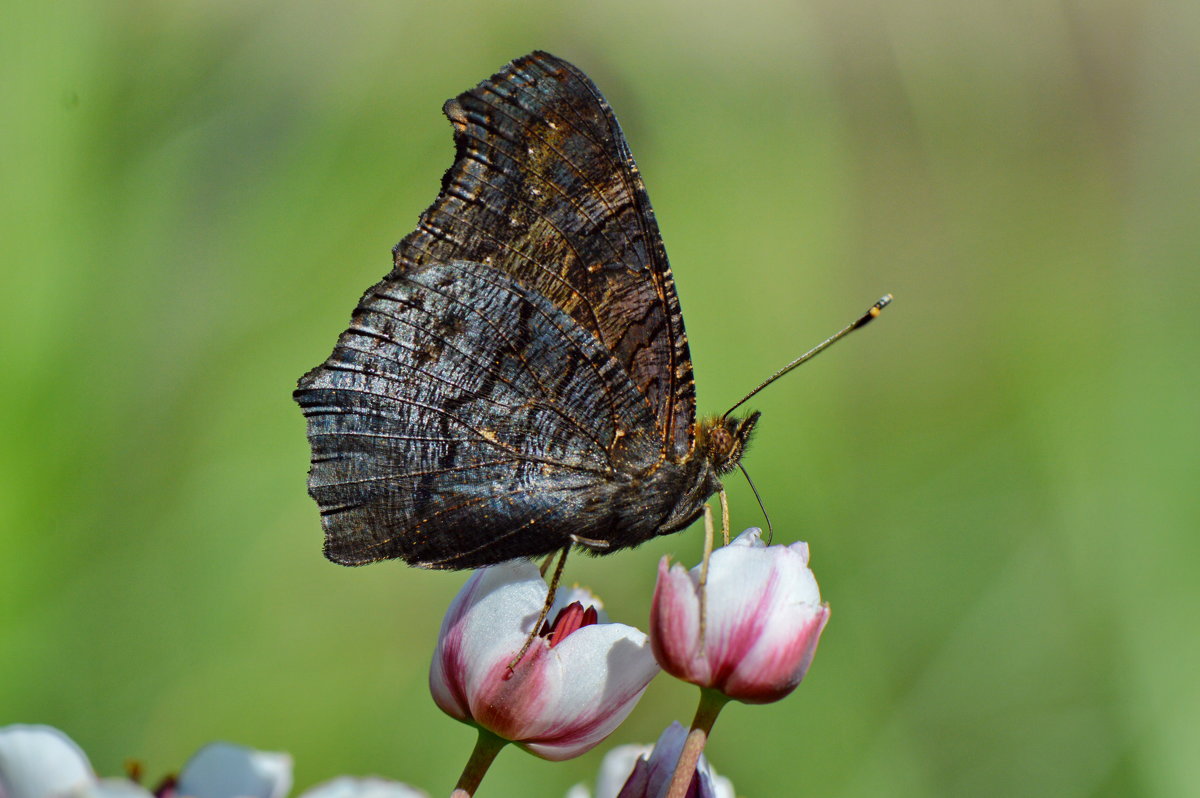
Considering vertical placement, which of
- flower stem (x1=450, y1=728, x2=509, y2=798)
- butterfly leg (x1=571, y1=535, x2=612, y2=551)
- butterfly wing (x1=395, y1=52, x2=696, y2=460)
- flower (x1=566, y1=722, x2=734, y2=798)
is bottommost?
flower (x1=566, y1=722, x2=734, y2=798)

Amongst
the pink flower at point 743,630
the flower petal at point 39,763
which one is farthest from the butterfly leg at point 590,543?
the flower petal at point 39,763

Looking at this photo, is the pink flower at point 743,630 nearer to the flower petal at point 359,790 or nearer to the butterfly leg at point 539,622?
the butterfly leg at point 539,622

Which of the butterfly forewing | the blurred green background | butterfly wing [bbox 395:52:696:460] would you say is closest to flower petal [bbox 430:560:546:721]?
the butterfly forewing

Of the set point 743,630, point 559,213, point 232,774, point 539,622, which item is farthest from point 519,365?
point 232,774

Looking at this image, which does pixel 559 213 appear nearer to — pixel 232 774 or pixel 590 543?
pixel 590 543

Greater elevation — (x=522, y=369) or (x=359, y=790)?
(x=522, y=369)

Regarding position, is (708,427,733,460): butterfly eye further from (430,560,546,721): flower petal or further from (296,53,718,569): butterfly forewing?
(430,560,546,721): flower petal

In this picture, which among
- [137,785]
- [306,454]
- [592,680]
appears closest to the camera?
[137,785]
